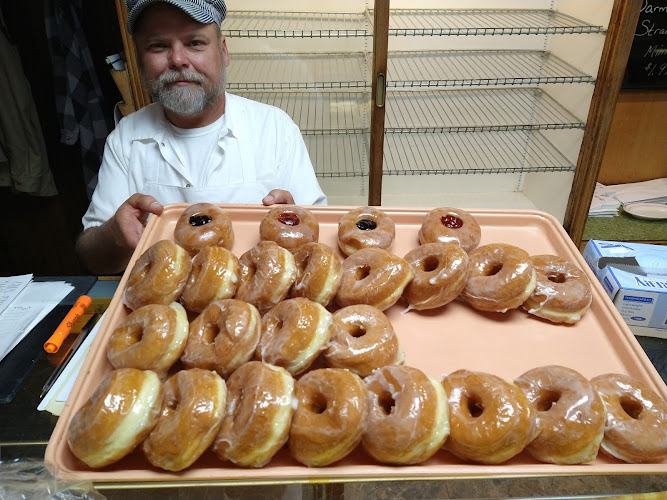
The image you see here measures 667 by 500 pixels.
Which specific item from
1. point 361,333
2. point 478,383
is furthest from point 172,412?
point 478,383

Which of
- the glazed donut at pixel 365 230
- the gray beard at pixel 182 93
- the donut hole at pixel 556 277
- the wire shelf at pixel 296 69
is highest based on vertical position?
the gray beard at pixel 182 93

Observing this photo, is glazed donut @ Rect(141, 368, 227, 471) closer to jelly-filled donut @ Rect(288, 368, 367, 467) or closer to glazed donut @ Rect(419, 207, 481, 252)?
jelly-filled donut @ Rect(288, 368, 367, 467)

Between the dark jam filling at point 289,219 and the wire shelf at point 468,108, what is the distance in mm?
2682

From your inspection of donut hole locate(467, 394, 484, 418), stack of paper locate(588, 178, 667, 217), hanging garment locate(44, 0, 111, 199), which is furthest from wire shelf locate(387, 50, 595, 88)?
donut hole locate(467, 394, 484, 418)

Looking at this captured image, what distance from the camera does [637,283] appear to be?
5.65 ft

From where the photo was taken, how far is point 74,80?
317cm

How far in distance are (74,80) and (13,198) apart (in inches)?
51.1

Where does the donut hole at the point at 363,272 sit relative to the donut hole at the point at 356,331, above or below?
above

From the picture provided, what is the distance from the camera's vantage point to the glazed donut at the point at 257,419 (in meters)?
1.05

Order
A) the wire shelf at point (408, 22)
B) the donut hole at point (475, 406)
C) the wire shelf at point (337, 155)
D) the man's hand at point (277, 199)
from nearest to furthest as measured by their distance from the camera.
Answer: the donut hole at point (475, 406) → the man's hand at point (277, 199) → the wire shelf at point (408, 22) → the wire shelf at point (337, 155)

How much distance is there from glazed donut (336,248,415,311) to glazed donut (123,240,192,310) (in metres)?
0.50

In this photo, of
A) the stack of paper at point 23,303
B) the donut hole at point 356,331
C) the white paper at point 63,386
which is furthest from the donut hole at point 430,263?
the stack of paper at point 23,303

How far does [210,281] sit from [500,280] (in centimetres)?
88

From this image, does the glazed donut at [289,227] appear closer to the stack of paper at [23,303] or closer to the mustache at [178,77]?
Answer: the stack of paper at [23,303]
